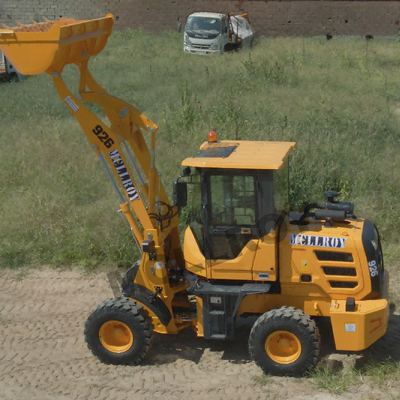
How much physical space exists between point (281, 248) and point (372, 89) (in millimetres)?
10402

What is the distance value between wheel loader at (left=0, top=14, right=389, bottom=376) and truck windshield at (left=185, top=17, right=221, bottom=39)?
598 inches

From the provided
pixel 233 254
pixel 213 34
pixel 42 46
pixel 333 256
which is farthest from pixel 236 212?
pixel 213 34

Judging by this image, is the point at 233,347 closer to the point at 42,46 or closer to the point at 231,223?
the point at 231,223

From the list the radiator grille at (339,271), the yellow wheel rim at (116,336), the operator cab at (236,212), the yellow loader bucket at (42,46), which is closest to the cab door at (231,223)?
the operator cab at (236,212)

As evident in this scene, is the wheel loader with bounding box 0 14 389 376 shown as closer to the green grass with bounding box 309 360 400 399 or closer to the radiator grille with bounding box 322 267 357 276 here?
the radiator grille with bounding box 322 267 357 276

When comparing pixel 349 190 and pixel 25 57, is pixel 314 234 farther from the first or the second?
pixel 349 190

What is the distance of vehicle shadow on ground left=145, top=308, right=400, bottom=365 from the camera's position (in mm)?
6605

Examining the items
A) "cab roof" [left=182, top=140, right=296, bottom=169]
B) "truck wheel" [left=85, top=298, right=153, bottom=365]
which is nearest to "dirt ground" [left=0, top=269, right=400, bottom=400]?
"truck wheel" [left=85, top=298, right=153, bottom=365]

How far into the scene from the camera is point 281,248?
6.21 meters

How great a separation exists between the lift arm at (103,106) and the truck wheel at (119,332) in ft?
2.50

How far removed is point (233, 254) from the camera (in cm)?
632

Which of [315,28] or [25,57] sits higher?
[25,57]

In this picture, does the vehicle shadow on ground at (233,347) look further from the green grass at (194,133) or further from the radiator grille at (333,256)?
the green grass at (194,133)

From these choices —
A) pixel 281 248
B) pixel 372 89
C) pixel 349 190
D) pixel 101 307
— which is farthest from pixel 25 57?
pixel 372 89
